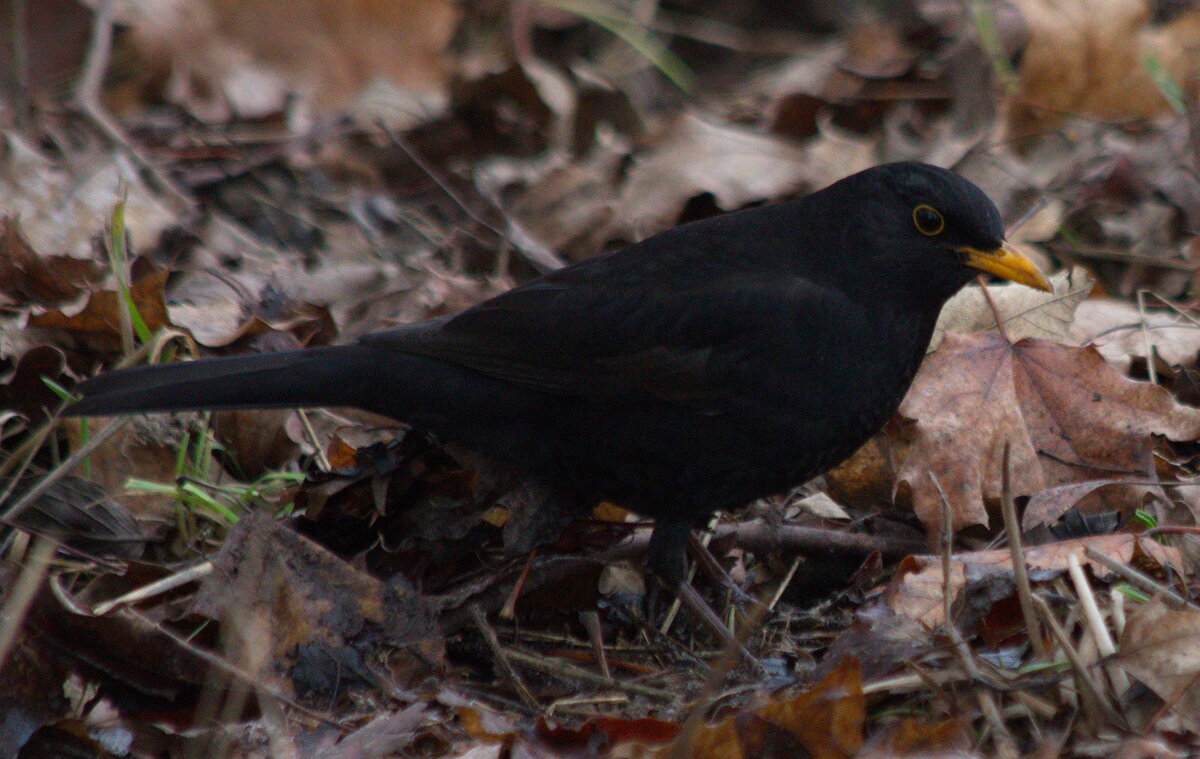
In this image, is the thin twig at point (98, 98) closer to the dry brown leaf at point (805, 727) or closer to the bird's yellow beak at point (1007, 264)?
the bird's yellow beak at point (1007, 264)

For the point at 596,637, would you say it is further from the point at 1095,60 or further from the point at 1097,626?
the point at 1095,60

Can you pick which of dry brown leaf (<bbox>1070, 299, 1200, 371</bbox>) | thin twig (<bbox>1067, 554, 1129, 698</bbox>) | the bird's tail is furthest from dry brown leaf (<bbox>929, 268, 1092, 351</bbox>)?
the bird's tail

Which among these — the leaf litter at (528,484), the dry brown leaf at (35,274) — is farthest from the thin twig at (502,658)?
the dry brown leaf at (35,274)

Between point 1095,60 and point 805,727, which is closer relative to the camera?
point 805,727

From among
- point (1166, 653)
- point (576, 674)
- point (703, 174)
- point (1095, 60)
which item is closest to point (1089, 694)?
point (1166, 653)

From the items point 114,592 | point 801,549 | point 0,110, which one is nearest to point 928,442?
point 801,549

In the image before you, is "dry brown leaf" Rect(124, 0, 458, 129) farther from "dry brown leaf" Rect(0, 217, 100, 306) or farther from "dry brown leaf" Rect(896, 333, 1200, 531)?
"dry brown leaf" Rect(896, 333, 1200, 531)

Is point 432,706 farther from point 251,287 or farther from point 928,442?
point 251,287
